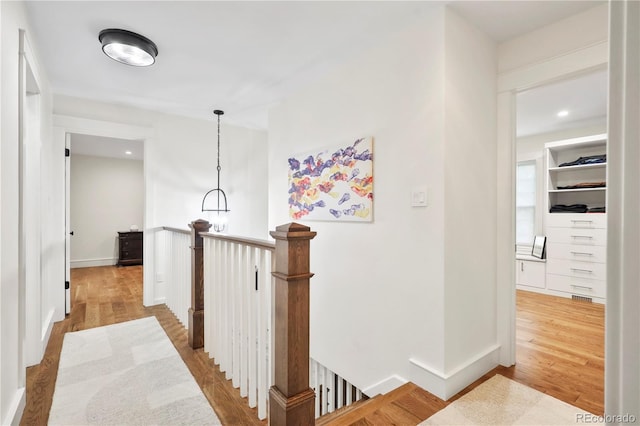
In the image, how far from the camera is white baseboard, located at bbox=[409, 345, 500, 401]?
1891 millimetres

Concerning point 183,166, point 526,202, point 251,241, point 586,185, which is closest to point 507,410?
point 251,241

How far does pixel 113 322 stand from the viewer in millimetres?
3252

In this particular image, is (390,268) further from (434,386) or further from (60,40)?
(60,40)

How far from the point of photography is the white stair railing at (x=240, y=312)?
1781mm

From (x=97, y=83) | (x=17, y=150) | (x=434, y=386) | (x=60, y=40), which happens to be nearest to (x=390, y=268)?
(x=434, y=386)

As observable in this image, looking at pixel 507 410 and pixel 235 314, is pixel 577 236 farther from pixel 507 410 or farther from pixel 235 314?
pixel 235 314

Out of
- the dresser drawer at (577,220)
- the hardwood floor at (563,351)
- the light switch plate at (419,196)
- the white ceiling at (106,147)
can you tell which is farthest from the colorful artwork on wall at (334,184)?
the white ceiling at (106,147)

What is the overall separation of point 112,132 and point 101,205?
4.02 metres

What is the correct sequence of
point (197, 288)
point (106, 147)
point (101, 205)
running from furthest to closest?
point (101, 205)
point (106, 147)
point (197, 288)

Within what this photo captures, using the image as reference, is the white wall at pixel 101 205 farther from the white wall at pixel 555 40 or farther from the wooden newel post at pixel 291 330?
the white wall at pixel 555 40

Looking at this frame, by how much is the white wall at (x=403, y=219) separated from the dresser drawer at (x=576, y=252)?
2.71 meters

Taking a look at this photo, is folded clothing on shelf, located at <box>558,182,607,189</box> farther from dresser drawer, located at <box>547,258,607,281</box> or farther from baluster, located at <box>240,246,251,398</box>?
baluster, located at <box>240,246,251,398</box>

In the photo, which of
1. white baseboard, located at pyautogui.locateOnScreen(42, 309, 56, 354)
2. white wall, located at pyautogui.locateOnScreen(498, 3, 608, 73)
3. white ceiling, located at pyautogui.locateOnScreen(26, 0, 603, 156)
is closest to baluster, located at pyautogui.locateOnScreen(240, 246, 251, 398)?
white ceiling, located at pyautogui.locateOnScreen(26, 0, 603, 156)

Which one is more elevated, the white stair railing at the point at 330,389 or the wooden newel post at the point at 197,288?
the wooden newel post at the point at 197,288
